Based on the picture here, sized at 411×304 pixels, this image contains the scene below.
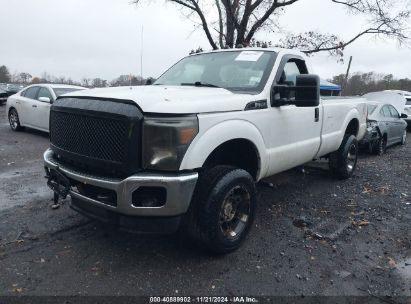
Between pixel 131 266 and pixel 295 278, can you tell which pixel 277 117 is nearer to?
pixel 295 278

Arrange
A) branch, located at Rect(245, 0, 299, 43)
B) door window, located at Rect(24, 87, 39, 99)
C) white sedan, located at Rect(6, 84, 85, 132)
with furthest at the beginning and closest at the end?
branch, located at Rect(245, 0, 299, 43) < door window, located at Rect(24, 87, 39, 99) < white sedan, located at Rect(6, 84, 85, 132)

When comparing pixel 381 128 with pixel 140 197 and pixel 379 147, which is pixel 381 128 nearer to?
pixel 379 147

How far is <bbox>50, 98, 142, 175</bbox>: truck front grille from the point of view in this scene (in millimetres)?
2998

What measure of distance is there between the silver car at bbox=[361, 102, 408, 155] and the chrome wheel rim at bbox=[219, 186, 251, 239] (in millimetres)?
6821

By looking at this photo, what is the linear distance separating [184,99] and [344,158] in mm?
4099

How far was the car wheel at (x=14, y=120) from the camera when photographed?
37.9 feet

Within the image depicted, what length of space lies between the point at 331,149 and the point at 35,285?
4.63 metres

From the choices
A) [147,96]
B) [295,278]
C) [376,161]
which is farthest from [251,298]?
[376,161]

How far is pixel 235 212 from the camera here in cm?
376

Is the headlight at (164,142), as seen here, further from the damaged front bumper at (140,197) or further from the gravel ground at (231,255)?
the gravel ground at (231,255)

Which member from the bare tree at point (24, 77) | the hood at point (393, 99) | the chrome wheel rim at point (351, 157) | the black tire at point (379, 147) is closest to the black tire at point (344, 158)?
the chrome wheel rim at point (351, 157)

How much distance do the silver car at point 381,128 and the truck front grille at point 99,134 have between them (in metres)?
7.99

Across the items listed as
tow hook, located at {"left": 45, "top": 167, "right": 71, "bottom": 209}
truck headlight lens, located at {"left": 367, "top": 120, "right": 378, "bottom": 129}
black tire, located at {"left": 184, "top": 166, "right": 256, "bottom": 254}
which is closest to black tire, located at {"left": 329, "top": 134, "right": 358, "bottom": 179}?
black tire, located at {"left": 184, "top": 166, "right": 256, "bottom": 254}

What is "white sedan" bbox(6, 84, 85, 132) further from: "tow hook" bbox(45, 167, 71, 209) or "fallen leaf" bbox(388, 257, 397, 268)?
"fallen leaf" bbox(388, 257, 397, 268)
